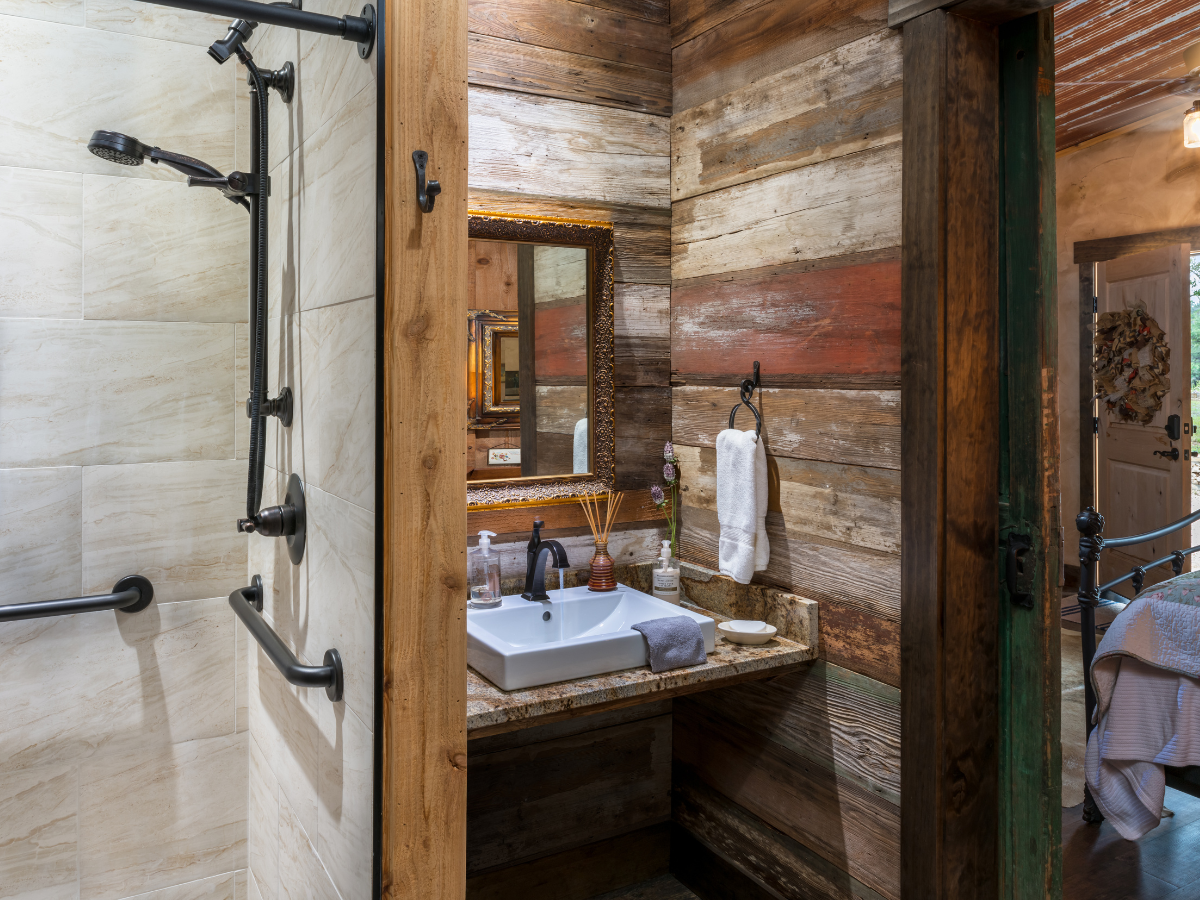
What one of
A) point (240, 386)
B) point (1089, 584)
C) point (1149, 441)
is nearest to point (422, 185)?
point (240, 386)

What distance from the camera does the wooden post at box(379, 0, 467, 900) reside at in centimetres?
104

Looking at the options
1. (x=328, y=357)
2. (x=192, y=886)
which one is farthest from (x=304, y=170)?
(x=192, y=886)

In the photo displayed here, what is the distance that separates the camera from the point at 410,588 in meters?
1.07

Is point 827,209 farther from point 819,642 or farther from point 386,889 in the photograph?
point 386,889

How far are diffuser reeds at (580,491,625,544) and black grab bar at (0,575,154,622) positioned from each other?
1072 millimetres

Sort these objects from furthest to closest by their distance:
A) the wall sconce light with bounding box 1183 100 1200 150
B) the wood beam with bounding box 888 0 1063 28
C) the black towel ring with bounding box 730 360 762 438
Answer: the wall sconce light with bounding box 1183 100 1200 150, the black towel ring with bounding box 730 360 762 438, the wood beam with bounding box 888 0 1063 28

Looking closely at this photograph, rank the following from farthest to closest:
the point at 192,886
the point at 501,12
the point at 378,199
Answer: the point at 501,12
the point at 192,886
the point at 378,199

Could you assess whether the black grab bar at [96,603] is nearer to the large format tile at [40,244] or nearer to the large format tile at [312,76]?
the large format tile at [40,244]

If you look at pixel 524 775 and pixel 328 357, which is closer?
pixel 328 357

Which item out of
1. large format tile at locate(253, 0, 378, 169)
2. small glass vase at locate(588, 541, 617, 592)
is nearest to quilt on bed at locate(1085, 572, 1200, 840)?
small glass vase at locate(588, 541, 617, 592)

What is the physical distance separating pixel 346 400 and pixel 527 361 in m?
1.01

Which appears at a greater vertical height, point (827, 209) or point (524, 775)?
point (827, 209)

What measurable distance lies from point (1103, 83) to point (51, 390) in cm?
441

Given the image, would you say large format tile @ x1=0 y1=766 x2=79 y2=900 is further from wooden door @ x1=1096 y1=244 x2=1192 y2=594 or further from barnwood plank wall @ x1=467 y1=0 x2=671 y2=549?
wooden door @ x1=1096 y1=244 x2=1192 y2=594
